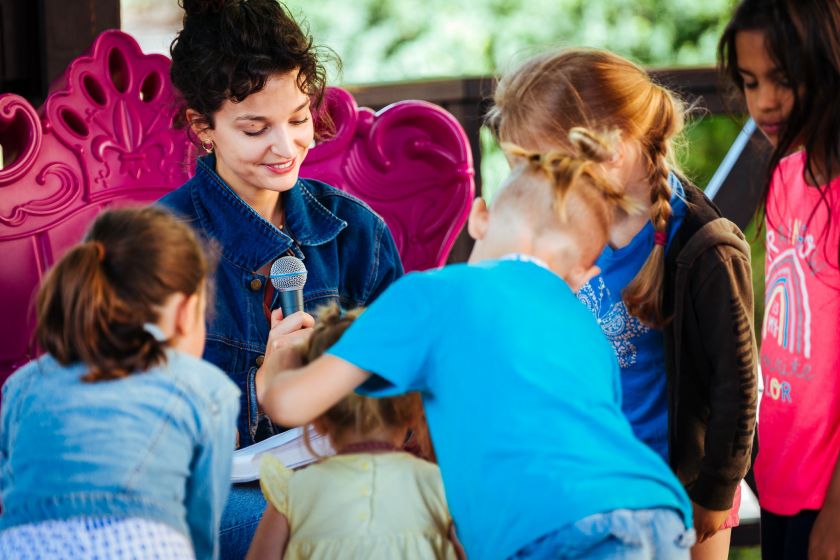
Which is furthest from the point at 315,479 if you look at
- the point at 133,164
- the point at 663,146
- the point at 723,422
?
the point at 133,164

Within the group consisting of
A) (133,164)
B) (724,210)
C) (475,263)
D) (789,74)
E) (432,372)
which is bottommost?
(724,210)

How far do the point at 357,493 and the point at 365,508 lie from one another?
29 millimetres

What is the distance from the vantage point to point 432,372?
6.14 ft

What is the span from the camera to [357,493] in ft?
6.69

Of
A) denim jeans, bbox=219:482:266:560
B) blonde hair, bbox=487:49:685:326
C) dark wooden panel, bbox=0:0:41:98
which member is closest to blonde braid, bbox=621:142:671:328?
blonde hair, bbox=487:49:685:326

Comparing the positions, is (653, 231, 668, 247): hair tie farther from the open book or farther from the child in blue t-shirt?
the open book

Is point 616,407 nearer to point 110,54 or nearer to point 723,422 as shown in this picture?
point 723,422

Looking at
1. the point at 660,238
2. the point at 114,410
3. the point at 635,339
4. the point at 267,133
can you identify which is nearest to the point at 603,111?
the point at 660,238

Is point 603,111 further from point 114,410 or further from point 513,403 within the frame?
point 114,410

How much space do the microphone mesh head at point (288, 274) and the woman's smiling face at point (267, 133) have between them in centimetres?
21

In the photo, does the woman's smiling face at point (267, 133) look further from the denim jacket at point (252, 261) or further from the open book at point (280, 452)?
the open book at point (280, 452)

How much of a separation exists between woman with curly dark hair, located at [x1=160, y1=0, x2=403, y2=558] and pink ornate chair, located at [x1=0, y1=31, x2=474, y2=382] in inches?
11.5

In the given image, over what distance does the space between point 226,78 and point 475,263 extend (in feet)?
2.84

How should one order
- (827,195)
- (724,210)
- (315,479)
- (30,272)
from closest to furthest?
(315,479)
(827,195)
(30,272)
(724,210)
